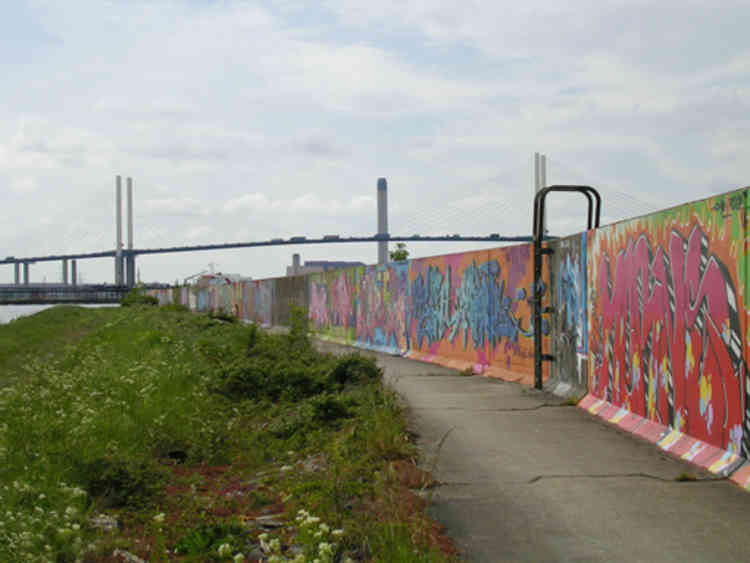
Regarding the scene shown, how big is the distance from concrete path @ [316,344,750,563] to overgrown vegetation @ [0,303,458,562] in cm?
36

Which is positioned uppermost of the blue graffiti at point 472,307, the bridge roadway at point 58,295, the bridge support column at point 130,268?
the bridge support column at point 130,268

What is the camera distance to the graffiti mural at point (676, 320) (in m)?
6.34

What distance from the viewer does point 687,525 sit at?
5.08 m

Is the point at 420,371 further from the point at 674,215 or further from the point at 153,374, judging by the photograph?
the point at 674,215

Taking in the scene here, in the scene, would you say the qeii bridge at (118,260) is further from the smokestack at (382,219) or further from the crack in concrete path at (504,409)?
the crack in concrete path at (504,409)

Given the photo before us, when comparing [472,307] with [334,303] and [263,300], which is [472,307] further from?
[263,300]

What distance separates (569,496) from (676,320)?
91.6 inches

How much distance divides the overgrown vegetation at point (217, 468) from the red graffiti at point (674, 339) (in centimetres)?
235

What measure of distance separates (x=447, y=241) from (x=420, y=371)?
80.8 metres

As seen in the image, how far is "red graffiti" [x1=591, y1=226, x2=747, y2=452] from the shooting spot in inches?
252

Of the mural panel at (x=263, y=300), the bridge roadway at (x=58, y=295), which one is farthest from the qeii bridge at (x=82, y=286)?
the mural panel at (x=263, y=300)

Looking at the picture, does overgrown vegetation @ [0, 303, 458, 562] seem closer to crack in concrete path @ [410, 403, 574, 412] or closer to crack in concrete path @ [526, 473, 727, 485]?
crack in concrete path @ [410, 403, 574, 412]

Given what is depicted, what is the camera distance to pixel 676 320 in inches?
287

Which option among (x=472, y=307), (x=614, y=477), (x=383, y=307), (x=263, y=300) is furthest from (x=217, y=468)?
(x=263, y=300)
